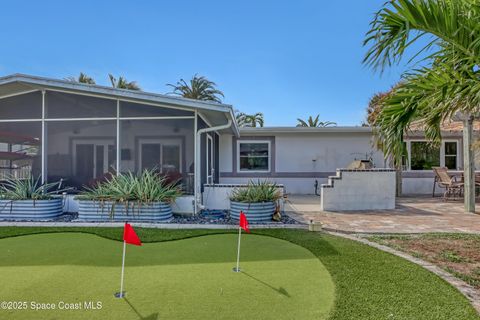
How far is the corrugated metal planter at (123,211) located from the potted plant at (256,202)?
5.62 ft

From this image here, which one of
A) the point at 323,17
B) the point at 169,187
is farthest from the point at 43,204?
the point at 323,17

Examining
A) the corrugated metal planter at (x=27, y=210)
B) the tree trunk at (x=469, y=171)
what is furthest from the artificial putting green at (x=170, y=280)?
the tree trunk at (x=469, y=171)

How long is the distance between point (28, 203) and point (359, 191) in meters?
9.02

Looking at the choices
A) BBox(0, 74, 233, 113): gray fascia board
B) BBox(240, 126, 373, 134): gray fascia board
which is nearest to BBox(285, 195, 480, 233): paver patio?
BBox(0, 74, 233, 113): gray fascia board

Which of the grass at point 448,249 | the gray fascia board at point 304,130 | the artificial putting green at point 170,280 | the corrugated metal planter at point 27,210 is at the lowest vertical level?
the grass at point 448,249

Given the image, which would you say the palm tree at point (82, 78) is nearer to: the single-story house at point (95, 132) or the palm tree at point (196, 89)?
the palm tree at point (196, 89)

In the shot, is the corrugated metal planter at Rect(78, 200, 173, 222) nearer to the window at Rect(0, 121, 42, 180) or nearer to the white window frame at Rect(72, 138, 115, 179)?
the white window frame at Rect(72, 138, 115, 179)

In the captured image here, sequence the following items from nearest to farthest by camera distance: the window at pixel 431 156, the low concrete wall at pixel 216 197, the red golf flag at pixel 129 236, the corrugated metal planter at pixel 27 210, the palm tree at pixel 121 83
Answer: the red golf flag at pixel 129 236, the corrugated metal planter at pixel 27 210, the low concrete wall at pixel 216 197, the window at pixel 431 156, the palm tree at pixel 121 83

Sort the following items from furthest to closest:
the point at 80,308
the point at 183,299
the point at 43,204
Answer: the point at 43,204 < the point at 183,299 < the point at 80,308

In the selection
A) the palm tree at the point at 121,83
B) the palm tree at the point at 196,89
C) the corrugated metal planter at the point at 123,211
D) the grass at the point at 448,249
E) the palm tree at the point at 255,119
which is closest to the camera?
the grass at the point at 448,249

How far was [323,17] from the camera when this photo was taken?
36.5 ft

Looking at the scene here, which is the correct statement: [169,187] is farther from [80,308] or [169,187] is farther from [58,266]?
[80,308]

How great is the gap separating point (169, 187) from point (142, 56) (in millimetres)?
11482

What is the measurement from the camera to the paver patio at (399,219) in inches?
252
